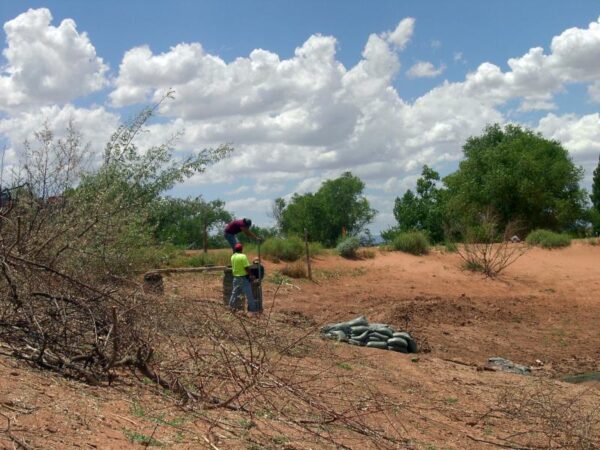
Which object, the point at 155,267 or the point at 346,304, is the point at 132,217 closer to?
the point at 155,267

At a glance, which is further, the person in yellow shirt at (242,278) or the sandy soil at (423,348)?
the person in yellow shirt at (242,278)

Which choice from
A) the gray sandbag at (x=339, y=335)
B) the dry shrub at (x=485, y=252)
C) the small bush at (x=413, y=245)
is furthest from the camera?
the small bush at (x=413, y=245)

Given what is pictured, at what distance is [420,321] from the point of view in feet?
61.0

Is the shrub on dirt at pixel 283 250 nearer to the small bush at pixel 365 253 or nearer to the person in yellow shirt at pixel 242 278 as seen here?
the small bush at pixel 365 253

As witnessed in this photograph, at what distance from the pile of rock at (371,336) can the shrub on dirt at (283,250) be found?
1008cm

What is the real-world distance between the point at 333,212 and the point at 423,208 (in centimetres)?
542

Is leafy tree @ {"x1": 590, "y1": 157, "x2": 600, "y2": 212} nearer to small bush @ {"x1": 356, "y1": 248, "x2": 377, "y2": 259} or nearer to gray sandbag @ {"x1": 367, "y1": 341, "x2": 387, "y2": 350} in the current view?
small bush @ {"x1": 356, "y1": 248, "x2": 377, "y2": 259}

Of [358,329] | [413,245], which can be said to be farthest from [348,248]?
[358,329]

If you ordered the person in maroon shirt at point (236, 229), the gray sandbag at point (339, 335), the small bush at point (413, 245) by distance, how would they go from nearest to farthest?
the gray sandbag at point (339, 335)
the person in maroon shirt at point (236, 229)
the small bush at point (413, 245)

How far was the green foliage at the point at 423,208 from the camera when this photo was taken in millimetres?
47375

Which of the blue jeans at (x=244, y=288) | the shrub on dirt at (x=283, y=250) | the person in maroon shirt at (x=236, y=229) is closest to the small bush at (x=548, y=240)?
the shrub on dirt at (x=283, y=250)

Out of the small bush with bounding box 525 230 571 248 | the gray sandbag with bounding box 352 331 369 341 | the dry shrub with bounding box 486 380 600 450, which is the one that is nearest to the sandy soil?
the dry shrub with bounding box 486 380 600 450

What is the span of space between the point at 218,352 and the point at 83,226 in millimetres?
3883

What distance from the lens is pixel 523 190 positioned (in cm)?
3981
